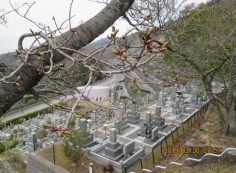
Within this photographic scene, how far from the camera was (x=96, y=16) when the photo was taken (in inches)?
113

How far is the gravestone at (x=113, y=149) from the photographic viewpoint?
10.9m

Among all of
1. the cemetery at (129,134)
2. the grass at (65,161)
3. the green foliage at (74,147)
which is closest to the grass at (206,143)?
the cemetery at (129,134)

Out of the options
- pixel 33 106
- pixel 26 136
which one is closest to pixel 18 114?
pixel 33 106

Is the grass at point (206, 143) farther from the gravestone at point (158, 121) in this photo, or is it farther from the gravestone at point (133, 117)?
the gravestone at point (133, 117)

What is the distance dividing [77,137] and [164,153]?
12.7 feet

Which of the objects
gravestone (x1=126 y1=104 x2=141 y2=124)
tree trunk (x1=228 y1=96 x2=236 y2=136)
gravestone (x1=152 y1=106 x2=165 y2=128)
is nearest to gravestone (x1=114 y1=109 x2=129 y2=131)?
gravestone (x1=126 y1=104 x2=141 y2=124)

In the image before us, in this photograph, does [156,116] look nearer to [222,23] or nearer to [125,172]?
[125,172]

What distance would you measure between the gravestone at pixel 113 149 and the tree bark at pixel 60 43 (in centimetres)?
867

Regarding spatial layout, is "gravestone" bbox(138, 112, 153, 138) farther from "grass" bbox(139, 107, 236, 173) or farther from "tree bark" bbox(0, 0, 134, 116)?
"tree bark" bbox(0, 0, 134, 116)

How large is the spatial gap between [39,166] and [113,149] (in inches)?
132

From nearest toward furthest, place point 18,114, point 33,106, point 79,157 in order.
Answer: point 79,157 < point 18,114 < point 33,106

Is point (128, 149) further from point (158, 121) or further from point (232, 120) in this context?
point (232, 120)

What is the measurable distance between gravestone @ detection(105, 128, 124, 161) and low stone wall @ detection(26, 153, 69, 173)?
2020mm

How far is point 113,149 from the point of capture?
1105cm
